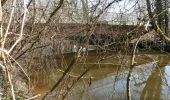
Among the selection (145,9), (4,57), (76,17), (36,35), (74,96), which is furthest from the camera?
(74,96)

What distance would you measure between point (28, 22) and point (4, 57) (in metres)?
5.06

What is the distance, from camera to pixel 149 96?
12570 mm

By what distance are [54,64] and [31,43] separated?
4752mm

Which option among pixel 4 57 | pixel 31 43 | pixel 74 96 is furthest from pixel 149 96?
pixel 4 57

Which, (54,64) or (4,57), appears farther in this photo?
(54,64)

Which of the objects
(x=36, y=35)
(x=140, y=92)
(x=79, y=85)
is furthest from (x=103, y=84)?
(x=36, y=35)

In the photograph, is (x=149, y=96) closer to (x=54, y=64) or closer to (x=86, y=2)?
(x=54, y=64)

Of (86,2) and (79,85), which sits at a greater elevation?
(86,2)

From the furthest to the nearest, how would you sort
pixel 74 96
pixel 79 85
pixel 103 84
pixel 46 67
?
pixel 103 84, pixel 46 67, pixel 79 85, pixel 74 96

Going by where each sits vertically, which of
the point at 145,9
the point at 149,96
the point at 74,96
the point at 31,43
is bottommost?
the point at 149,96

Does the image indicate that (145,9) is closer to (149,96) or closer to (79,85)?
(79,85)

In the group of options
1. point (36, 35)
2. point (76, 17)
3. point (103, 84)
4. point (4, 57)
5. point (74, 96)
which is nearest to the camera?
point (4, 57)

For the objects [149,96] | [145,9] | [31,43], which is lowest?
[149,96]

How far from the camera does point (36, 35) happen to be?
5.31 m
